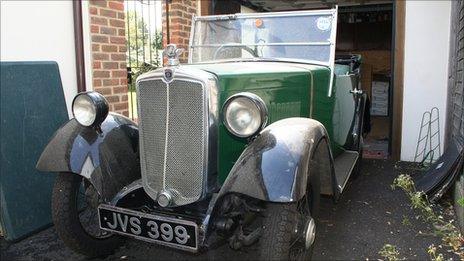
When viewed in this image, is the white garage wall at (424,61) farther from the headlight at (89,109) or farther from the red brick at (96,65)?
the headlight at (89,109)

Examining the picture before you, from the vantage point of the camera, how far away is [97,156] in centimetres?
266

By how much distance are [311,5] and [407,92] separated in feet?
11.1

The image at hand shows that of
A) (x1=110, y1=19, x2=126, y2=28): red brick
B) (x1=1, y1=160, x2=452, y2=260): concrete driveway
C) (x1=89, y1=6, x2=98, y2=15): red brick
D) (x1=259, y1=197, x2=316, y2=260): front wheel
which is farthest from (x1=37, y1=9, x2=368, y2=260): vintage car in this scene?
(x1=110, y1=19, x2=126, y2=28): red brick

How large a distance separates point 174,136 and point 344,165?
6.11ft

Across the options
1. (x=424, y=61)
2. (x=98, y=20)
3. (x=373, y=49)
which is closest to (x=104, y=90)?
(x=98, y=20)

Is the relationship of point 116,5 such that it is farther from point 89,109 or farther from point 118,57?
point 89,109

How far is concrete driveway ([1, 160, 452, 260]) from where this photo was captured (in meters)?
2.90

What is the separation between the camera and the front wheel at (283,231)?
82.7 inches

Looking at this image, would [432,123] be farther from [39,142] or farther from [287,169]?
[39,142]

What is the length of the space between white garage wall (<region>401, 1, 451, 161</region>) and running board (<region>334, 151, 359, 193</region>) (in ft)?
4.71

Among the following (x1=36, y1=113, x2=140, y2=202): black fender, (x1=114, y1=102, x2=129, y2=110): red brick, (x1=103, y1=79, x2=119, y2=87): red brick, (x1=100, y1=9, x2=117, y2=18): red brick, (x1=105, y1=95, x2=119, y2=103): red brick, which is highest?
(x1=100, y1=9, x2=117, y2=18): red brick

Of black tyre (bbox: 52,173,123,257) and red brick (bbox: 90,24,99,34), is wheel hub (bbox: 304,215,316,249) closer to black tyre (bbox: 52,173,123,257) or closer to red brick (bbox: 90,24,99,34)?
black tyre (bbox: 52,173,123,257)

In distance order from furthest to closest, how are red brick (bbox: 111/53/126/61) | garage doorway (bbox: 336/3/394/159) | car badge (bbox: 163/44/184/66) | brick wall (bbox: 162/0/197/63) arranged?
1. garage doorway (bbox: 336/3/394/159)
2. brick wall (bbox: 162/0/197/63)
3. red brick (bbox: 111/53/126/61)
4. car badge (bbox: 163/44/184/66)

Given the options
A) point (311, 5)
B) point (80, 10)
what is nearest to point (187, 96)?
point (80, 10)
